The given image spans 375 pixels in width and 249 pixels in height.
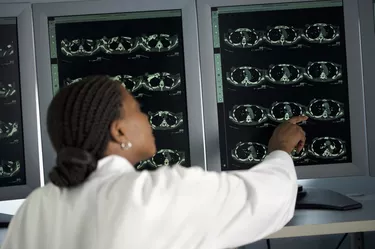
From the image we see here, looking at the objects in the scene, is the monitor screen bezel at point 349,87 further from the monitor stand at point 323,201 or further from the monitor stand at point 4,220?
the monitor stand at point 4,220

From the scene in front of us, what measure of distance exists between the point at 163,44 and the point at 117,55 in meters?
0.15

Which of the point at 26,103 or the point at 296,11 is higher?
the point at 296,11

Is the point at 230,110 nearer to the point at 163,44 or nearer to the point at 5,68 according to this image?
the point at 163,44

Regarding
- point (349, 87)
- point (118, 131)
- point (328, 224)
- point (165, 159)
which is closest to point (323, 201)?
point (328, 224)

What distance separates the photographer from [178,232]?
1.12 meters

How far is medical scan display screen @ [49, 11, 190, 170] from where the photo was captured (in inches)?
73.4

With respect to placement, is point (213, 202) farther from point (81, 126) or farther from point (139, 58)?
point (139, 58)

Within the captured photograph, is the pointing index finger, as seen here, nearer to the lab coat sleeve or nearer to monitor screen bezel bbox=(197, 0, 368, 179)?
monitor screen bezel bbox=(197, 0, 368, 179)

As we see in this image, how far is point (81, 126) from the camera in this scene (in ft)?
3.76

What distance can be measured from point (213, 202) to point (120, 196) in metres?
0.18

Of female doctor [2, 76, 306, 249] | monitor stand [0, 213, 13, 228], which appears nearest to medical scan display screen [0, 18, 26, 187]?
monitor stand [0, 213, 13, 228]

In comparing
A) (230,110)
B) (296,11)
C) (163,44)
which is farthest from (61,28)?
(296,11)

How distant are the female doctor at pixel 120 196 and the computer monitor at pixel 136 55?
625mm

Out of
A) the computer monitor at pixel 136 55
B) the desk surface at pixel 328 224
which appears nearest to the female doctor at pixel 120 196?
the desk surface at pixel 328 224
